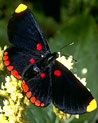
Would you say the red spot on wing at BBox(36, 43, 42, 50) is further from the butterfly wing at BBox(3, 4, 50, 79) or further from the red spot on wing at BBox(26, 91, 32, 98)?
the red spot on wing at BBox(26, 91, 32, 98)

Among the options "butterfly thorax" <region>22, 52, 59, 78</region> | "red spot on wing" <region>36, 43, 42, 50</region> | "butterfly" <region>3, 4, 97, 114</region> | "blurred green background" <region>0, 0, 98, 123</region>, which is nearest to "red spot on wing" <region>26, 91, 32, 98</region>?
"butterfly" <region>3, 4, 97, 114</region>

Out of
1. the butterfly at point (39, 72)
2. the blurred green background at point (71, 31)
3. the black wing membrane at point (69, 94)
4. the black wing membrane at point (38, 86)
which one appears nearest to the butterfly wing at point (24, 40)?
the butterfly at point (39, 72)

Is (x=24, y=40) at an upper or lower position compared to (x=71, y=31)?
lower

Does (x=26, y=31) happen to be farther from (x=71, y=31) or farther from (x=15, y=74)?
(x=71, y=31)

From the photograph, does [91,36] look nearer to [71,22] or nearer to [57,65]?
[71,22]

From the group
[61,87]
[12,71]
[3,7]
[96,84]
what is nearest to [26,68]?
[12,71]

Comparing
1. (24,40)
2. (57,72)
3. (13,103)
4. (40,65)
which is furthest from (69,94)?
(24,40)

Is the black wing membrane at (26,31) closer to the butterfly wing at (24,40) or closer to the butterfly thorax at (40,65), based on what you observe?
the butterfly wing at (24,40)
